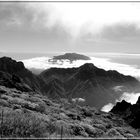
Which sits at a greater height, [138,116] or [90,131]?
[90,131]

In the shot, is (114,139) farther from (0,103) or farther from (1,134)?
(0,103)

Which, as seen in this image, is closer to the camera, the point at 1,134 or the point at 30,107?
the point at 1,134

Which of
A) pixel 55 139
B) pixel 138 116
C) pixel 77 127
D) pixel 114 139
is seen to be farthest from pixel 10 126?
pixel 138 116

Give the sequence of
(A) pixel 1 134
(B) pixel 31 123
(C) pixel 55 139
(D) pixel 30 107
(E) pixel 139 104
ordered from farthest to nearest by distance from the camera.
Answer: (E) pixel 139 104 < (D) pixel 30 107 < (B) pixel 31 123 < (A) pixel 1 134 < (C) pixel 55 139

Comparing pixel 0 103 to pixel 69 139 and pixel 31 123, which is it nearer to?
pixel 31 123

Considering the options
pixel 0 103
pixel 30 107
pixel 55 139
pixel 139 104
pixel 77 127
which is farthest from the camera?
pixel 139 104

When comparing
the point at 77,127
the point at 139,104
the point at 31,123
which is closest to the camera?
the point at 31,123

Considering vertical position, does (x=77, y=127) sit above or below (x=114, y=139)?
below

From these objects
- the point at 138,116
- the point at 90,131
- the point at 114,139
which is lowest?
the point at 138,116

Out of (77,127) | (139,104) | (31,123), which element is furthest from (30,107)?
(139,104)
